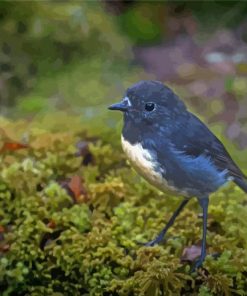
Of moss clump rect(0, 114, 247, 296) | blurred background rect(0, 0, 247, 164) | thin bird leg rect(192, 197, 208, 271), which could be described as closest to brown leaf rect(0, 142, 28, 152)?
moss clump rect(0, 114, 247, 296)

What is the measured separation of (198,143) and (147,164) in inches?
7.2

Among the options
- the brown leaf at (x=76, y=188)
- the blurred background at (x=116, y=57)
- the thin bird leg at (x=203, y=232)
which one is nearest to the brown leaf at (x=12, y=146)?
the brown leaf at (x=76, y=188)

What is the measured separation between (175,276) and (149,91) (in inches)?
25.2

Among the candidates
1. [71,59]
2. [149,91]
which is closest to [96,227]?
[149,91]

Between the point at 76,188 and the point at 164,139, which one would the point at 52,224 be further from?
the point at 164,139

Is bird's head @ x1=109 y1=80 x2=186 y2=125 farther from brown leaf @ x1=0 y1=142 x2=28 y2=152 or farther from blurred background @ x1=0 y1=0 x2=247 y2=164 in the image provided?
blurred background @ x1=0 y1=0 x2=247 y2=164

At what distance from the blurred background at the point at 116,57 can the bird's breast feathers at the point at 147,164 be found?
1441mm

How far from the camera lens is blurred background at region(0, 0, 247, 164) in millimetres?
4234

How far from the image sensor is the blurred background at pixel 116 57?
4.23 m

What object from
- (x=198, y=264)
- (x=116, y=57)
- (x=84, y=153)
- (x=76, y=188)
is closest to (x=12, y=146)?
(x=84, y=153)

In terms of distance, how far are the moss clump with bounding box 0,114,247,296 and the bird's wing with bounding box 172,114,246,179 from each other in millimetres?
374

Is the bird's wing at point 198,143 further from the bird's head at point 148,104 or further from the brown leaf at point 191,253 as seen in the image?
the brown leaf at point 191,253

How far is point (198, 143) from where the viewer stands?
2.20 m

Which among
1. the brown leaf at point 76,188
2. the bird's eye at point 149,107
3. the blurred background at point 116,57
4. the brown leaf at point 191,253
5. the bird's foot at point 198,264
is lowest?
the bird's foot at point 198,264
